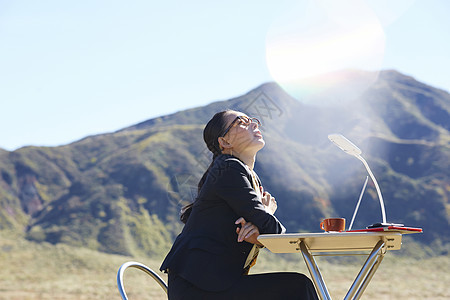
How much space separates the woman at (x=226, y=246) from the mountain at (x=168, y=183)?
2464 cm

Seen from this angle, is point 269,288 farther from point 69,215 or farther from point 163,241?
point 69,215

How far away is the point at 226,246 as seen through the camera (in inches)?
76.2

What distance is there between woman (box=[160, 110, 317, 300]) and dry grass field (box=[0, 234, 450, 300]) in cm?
1489

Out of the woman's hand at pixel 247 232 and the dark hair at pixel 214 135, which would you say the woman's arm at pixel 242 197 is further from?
the dark hair at pixel 214 135

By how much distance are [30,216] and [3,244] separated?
5818mm

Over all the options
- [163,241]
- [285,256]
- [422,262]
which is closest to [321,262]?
[285,256]

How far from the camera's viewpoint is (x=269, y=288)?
1.79 meters

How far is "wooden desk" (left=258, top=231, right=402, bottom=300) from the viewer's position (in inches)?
71.3

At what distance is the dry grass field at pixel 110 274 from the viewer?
18469 millimetres

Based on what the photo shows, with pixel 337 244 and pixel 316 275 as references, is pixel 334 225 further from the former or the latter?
pixel 316 275

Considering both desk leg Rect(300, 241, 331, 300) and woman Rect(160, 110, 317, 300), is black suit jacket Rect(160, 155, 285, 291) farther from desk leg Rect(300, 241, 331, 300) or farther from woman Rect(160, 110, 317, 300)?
desk leg Rect(300, 241, 331, 300)

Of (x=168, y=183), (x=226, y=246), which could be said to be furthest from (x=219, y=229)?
(x=168, y=183)

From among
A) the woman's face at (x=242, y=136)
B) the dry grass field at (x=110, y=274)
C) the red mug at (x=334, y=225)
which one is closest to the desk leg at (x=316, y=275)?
the red mug at (x=334, y=225)

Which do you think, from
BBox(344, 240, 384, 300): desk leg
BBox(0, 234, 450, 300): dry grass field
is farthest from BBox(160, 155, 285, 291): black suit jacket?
BBox(0, 234, 450, 300): dry grass field
